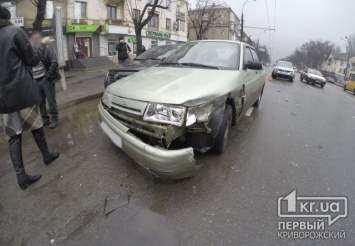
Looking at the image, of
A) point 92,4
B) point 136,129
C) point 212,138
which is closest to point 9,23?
point 136,129

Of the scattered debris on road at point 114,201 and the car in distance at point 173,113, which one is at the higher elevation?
the car in distance at point 173,113

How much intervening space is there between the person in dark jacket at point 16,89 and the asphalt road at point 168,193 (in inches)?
20.1

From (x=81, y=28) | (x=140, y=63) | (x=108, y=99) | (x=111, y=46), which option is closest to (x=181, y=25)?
(x=111, y=46)

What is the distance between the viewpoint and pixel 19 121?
2764mm

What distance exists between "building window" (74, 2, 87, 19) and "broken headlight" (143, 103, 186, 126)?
23969mm

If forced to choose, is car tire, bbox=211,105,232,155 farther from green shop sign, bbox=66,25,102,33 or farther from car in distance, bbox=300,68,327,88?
green shop sign, bbox=66,25,102,33

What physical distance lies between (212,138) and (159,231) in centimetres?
129

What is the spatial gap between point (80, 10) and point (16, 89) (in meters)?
23.9

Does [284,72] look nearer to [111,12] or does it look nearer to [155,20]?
[111,12]

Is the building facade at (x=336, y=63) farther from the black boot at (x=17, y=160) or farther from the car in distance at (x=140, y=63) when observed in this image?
the black boot at (x=17, y=160)

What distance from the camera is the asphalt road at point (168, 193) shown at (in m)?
2.19

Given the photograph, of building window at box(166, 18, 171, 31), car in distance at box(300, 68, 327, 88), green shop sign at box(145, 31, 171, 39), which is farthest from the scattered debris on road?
building window at box(166, 18, 171, 31)

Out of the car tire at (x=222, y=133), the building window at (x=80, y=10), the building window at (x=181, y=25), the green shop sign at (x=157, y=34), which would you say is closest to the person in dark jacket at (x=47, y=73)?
the car tire at (x=222, y=133)

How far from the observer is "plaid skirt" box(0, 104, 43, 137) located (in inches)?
107
